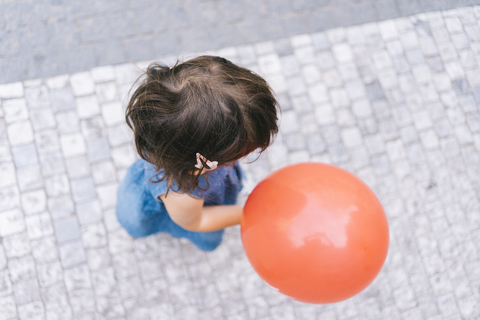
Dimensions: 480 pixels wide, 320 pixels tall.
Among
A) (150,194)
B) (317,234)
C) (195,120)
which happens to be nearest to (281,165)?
(150,194)

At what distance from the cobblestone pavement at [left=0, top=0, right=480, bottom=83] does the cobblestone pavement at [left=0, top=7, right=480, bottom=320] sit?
123 millimetres

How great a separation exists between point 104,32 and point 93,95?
60 centimetres

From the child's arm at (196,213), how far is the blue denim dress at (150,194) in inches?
1.9

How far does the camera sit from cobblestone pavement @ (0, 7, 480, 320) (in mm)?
2557

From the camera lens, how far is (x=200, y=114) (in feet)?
4.15

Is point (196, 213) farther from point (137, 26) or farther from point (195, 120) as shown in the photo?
point (137, 26)

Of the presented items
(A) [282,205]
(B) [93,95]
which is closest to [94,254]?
(B) [93,95]

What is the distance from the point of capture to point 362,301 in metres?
2.70

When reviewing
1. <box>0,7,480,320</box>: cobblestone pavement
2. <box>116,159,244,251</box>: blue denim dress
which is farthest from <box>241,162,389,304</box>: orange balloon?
<box>0,7,480,320</box>: cobblestone pavement

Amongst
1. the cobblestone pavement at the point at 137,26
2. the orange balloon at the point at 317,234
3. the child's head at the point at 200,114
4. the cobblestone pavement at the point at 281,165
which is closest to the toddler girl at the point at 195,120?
the child's head at the point at 200,114

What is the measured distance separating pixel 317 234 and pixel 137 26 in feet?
8.28

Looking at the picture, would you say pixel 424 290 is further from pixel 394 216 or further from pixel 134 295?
pixel 134 295

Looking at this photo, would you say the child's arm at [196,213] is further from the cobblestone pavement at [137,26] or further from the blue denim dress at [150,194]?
the cobblestone pavement at [137,26]

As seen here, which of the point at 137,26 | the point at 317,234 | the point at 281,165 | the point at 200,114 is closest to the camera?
the point at 200,114
